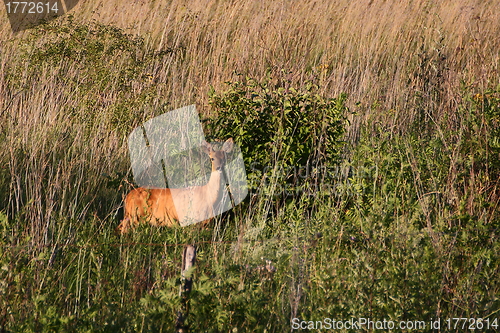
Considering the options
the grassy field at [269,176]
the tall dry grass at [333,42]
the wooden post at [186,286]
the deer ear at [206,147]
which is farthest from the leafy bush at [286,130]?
the wooden post at [186,286]

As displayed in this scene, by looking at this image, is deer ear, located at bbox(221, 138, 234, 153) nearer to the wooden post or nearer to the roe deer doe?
the roe deer doe

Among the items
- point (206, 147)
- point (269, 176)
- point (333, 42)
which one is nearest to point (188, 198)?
point (206, 147)

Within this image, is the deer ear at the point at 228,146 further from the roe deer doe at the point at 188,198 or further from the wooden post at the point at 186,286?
the wooden post at the point at 186,286

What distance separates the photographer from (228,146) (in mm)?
4082

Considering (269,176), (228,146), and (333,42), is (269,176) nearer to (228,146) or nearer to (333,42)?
(228,146)

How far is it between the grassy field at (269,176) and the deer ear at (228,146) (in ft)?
0.30

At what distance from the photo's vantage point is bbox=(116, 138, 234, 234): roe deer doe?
13.2 ft

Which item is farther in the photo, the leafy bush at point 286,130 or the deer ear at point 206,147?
the deer ear at point 206,147

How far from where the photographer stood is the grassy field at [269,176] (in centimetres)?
239

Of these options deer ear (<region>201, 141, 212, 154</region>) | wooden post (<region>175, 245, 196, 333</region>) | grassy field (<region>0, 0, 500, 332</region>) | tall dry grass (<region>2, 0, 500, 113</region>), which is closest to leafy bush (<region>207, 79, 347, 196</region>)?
grassy field (<region>0, 0, 500, 332</region>)

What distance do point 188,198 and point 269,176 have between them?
72 centimetres

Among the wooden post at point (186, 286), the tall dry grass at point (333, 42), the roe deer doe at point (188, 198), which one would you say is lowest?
the roe deer doe at point (188, 198)

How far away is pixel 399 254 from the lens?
92.3 inches

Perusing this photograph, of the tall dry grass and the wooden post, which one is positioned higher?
the tall dry grass
